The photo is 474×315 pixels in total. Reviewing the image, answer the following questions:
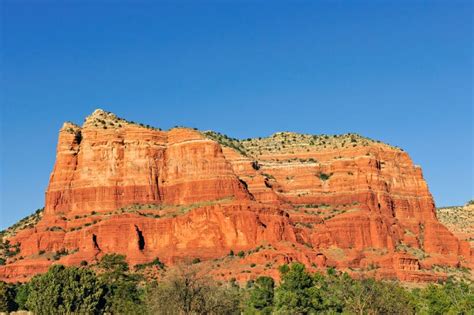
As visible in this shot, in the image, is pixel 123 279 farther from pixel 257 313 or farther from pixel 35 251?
pixel 35 251

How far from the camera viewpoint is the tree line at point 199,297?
352 feet

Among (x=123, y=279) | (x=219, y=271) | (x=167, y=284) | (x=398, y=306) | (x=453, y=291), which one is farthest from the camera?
(x=219, y=271)

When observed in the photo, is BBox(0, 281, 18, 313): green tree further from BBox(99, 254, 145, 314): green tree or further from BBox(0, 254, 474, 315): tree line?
BBox(99, 254, 145, 314): green tree

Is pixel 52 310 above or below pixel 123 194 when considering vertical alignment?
below

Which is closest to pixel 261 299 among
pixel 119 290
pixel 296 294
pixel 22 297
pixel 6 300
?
pixel 296 294

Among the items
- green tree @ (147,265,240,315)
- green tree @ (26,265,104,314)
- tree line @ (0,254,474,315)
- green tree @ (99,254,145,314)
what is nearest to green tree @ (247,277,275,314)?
tree line @ (0,254,474,315)

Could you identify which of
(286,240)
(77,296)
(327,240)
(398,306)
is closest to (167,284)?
(77,296)

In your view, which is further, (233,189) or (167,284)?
(233,189)

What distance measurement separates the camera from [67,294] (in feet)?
404

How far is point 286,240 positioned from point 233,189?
1458 cm

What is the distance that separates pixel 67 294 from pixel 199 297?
23.3 m

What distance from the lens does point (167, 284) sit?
108062mm

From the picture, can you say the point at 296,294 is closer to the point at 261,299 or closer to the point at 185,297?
the point at 261,299

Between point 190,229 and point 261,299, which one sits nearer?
point 261,299
